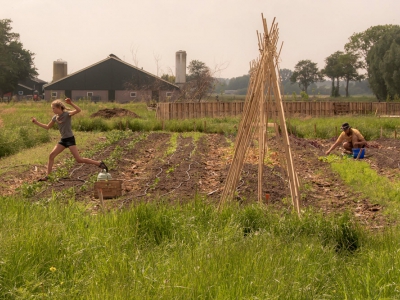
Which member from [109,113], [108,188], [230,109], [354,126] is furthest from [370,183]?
[230,109]

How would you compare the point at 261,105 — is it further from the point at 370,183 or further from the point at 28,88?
the point at 28,88

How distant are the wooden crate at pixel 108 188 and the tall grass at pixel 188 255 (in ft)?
7.14

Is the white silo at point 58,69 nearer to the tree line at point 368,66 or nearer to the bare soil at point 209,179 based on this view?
the tree line at point 368,66

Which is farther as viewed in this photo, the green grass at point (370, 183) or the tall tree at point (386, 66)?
the tall tree at point (386, 66)

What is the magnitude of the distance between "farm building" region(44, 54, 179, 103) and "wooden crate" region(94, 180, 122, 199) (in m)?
44.4

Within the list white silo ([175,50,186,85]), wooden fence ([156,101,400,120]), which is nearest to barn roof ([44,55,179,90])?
white silo ([175,50,186,85])

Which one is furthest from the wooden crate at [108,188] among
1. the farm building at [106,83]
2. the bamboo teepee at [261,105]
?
the farm building at [106,83]

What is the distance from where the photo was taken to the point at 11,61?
6388cm

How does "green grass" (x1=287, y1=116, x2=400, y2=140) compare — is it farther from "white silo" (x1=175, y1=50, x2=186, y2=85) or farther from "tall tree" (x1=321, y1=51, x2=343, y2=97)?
"tall tree" (x1=321, y1=51, x2=343, y2=97)

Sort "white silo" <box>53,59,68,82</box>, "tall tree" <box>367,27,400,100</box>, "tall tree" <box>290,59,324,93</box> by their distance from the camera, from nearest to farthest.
→ "tall tree" <box>367,27,400,100</box> → "white silo" <box>53,59,68,82</box> → "tall tree" <box>290,59,324,93</box>

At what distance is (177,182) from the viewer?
1051cm

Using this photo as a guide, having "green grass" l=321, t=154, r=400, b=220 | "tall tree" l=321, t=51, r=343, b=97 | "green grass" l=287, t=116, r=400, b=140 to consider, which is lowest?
"green grass" l=321, t=154, r=400, b=220

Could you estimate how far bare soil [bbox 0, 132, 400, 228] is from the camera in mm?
9031

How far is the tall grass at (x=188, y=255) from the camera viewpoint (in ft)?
15.1
